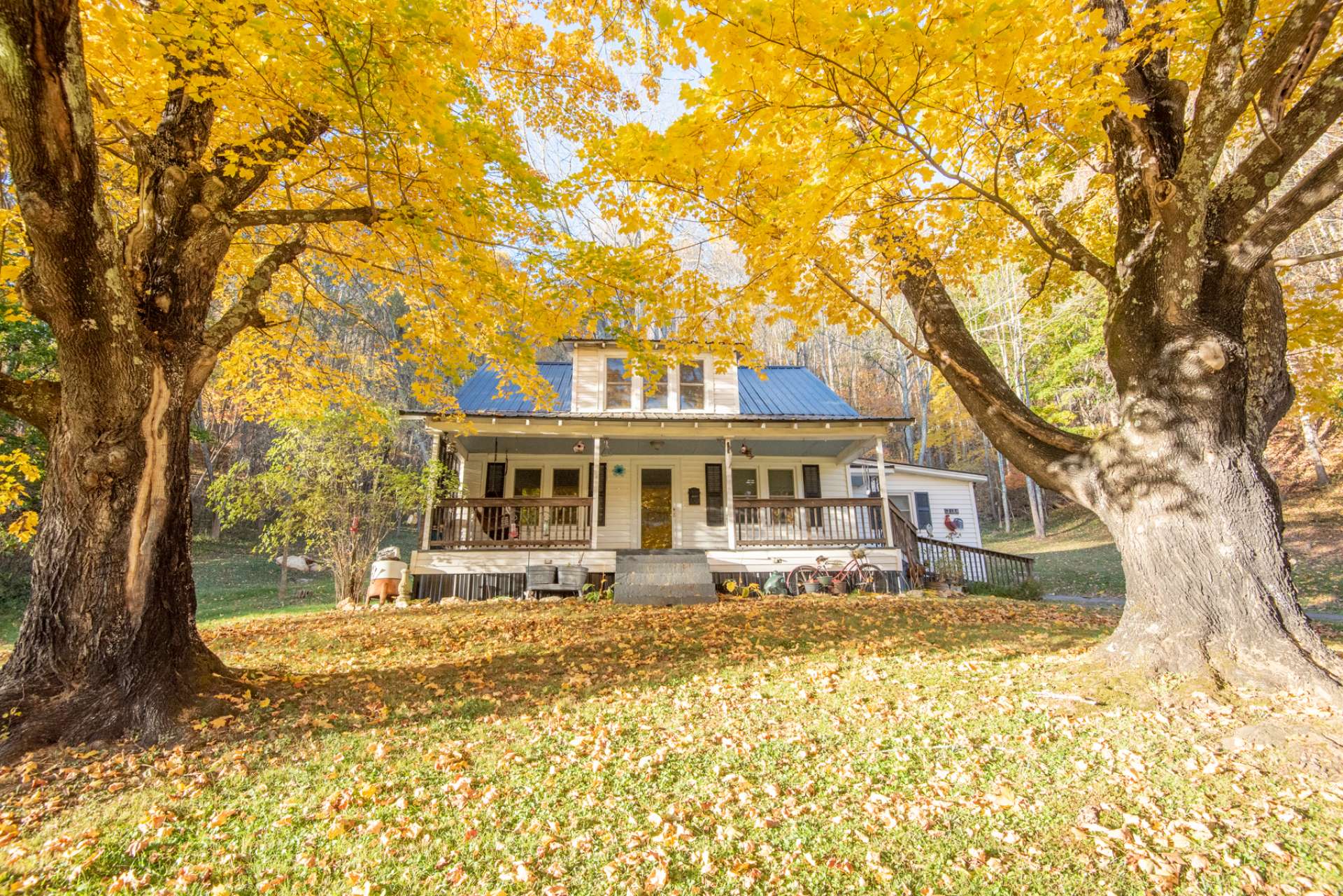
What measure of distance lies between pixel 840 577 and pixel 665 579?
3551 millimetres

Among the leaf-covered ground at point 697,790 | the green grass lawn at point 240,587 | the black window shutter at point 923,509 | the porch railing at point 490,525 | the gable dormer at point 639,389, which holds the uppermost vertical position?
the gable dormer at point 639,389

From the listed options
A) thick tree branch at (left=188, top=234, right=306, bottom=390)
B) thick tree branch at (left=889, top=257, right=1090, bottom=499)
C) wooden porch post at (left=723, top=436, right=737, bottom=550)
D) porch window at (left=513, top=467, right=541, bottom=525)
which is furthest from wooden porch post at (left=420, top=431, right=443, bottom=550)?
thick tree branch at (left=889, top=257, right=1090, bottom=499)

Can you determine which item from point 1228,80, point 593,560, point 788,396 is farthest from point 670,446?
point 1228,80

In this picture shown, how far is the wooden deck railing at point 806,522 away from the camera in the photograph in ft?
38.6

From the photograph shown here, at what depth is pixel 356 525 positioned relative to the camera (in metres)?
10.2

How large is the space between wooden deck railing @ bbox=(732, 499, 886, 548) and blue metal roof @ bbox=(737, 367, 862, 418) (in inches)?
80.2

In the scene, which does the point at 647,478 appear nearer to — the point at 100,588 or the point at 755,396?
the point at 755,396

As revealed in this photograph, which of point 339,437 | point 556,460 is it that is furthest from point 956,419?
point 339,437

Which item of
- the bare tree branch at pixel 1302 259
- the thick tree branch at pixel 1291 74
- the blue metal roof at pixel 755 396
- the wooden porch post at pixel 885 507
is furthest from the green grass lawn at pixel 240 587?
the thick tree branch at pixel 1291 74

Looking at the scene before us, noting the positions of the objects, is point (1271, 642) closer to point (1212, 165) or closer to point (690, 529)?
point (1212, 165)

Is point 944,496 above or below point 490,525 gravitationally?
above

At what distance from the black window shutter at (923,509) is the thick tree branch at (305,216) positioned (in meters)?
18.4

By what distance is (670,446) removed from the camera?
1366 centimetres

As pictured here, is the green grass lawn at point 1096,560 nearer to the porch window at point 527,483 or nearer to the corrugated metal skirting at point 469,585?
the corrugated metal skirting at point 469,585
